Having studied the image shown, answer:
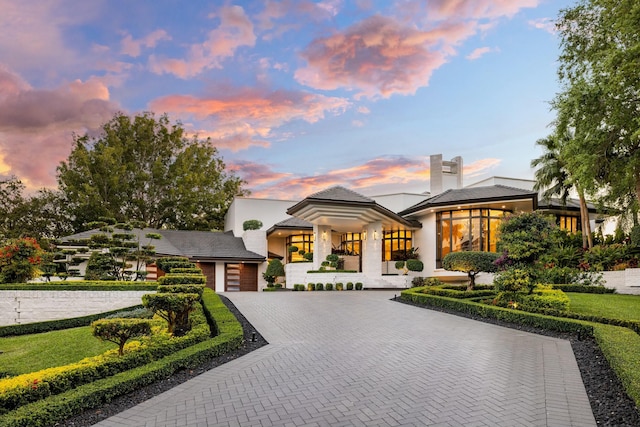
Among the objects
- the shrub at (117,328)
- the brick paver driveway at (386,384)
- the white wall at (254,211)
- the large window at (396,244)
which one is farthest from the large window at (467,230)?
the shrub at (117,328)

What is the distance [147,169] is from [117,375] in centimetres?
3650

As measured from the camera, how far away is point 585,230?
22812mm

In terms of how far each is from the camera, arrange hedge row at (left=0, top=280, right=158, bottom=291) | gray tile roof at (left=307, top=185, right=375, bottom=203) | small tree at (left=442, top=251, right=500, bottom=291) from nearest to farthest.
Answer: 1. hedge row at (left=0, top=280, right=158, bottom=291)
2. small tree at (left=442, top=251, right=500, bottom=291)
3. gray tile roof at (left=307, top=185, right=375, bottom=203)

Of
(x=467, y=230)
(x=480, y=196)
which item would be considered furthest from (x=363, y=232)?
(x=480, y=196)

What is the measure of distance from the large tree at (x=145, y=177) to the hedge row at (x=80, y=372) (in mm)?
31600

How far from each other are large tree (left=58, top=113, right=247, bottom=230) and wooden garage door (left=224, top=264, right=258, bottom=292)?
42.3 feet

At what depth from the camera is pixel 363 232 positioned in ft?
83.8

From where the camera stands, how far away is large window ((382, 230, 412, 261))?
27.0m

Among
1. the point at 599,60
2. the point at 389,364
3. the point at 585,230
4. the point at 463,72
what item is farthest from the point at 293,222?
the point at 389,364

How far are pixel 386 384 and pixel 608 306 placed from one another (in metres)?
10.1

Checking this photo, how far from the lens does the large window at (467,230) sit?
22828 mm

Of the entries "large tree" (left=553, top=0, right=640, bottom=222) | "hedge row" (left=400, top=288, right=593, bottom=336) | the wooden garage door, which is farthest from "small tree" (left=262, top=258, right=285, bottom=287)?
"large tree" (left=553, top=0, right=640, bottom=222)

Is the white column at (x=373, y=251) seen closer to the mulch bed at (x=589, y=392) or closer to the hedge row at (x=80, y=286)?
the hedge row at (x=80, y=286)

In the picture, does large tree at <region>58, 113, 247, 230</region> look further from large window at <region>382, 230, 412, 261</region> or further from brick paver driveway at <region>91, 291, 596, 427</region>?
brick paver driveway at <region>91, 291, 596, 427</region>
